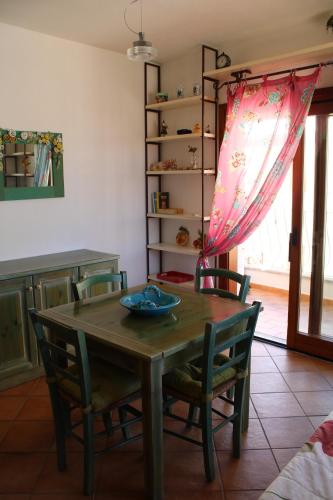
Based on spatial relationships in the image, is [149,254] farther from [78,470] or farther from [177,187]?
[78,470]

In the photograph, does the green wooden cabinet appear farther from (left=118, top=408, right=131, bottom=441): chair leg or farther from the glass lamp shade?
the glass lamp shade

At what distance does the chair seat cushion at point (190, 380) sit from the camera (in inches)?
83.0

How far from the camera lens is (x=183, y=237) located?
14.1ft

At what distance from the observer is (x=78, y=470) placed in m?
2.24

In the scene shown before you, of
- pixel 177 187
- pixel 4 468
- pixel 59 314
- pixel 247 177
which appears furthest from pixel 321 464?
pixel 177 187

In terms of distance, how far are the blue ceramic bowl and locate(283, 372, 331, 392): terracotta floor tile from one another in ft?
4.27

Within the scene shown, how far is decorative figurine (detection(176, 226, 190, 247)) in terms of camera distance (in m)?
4.30

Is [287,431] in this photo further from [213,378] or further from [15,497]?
[15,497]

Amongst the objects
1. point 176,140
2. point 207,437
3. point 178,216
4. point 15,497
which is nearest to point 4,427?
point 15,497

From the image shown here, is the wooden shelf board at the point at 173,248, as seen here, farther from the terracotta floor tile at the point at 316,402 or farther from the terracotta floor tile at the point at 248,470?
the terracotta floor tile at the point at 248,470

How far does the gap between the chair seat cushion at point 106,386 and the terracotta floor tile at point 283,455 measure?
34.0 inches

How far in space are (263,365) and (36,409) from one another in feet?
5.76

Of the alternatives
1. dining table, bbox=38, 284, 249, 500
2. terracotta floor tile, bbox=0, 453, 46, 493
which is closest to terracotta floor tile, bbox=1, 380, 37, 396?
terracotta floor tile, bbox=0, 453, 46, 493

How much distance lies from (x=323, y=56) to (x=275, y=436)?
2.58 metres
